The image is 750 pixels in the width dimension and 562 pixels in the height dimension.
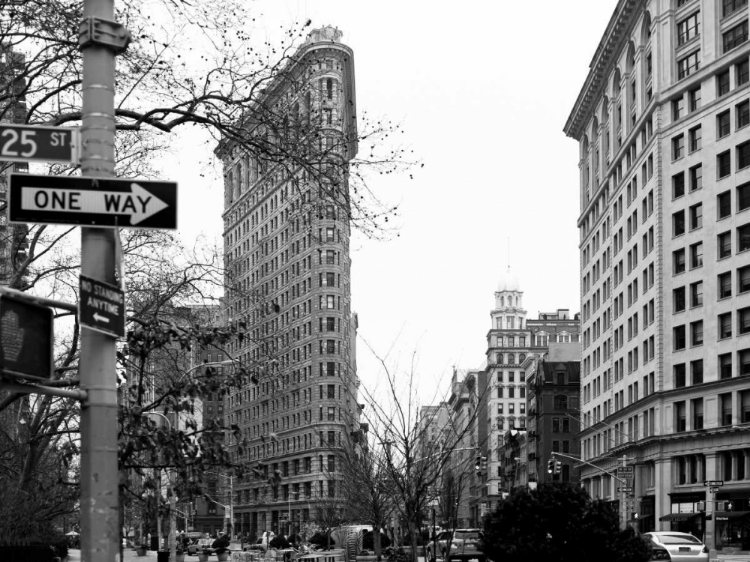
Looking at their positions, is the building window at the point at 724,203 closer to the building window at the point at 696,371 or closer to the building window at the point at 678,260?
the building window at the point at 678,260

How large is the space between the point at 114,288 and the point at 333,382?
13134cm

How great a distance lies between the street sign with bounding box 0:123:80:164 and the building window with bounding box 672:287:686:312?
7648cm

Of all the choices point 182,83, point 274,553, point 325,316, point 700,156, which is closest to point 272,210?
point 325,316

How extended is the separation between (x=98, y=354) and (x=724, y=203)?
73.7 meters

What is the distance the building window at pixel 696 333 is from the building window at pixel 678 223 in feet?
22.3

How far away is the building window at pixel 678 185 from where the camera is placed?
81.8m

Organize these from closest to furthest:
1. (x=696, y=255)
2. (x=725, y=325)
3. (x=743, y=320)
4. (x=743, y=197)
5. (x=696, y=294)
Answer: (x=743, y=320) → (x=743, y=197) → (x=725, y=325) → (x=696, y=294) → (x=696, y=255)

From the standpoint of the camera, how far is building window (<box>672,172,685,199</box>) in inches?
3219

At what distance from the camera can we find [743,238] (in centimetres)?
7356

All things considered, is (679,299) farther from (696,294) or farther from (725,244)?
(725,244)

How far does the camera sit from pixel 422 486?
3106 centimetres

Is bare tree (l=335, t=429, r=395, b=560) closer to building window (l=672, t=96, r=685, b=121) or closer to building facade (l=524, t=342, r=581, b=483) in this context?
building window (l=672, t=96, r=685, b=121)

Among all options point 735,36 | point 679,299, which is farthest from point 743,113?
point 679,299

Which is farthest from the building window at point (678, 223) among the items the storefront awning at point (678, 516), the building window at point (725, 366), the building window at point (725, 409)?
the storefront awning at point (678, 516)
